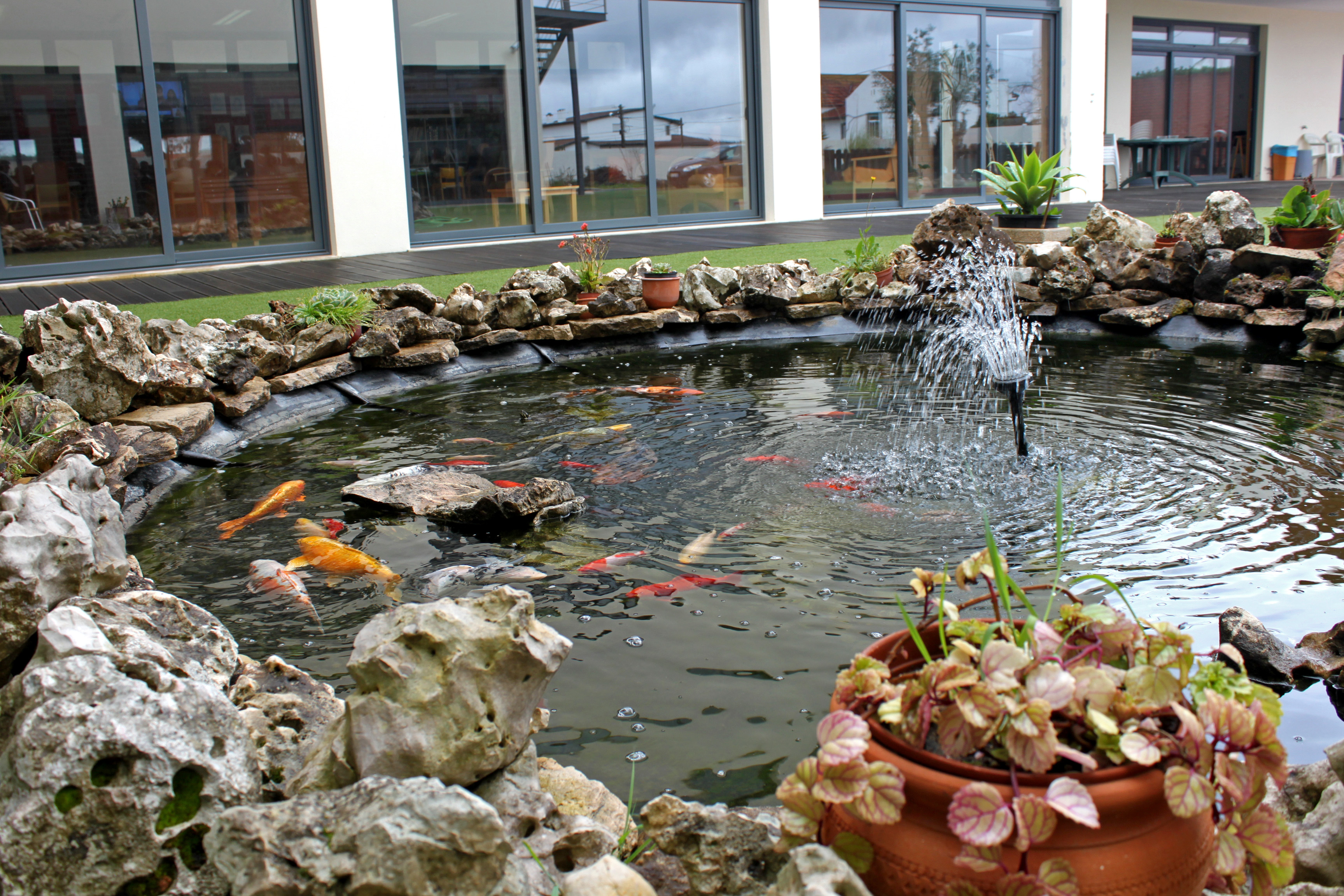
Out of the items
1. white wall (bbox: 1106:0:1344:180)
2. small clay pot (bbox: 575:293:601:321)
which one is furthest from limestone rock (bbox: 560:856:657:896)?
white wall (bbox: 1106:0:1344:180)

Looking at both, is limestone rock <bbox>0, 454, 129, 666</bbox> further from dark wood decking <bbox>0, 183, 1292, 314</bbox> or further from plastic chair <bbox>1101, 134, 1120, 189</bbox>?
plastic chair <bbox>1101, 134, 1120, 189</bbox>

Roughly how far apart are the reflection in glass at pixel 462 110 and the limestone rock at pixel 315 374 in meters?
5.85

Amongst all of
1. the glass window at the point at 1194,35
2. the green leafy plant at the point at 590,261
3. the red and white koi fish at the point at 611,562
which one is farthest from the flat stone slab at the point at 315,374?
the glass window at the point at 1194,35

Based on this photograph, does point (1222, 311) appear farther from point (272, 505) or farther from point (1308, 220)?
point (272, 505)

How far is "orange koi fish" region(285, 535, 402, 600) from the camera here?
365cm

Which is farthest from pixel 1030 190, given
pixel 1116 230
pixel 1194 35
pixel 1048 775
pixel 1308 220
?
pixel 1194 35

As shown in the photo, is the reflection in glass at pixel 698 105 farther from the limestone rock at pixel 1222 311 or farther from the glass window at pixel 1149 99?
the glass window at pixel 1149 99

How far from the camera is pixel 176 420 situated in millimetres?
5406

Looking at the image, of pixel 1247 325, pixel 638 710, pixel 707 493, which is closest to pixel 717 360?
pixel 707 493

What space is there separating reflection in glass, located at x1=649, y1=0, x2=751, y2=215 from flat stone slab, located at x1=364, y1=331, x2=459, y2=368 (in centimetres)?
725

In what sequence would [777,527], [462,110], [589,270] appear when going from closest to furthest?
[777,527] < [589,270] < [462,110]

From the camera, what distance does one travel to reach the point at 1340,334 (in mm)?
6805

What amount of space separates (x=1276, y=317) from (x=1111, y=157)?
41.6ft

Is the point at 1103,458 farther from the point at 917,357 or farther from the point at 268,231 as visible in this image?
the point at 268,231
